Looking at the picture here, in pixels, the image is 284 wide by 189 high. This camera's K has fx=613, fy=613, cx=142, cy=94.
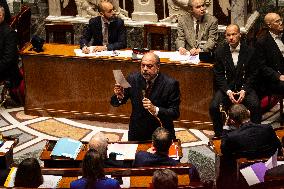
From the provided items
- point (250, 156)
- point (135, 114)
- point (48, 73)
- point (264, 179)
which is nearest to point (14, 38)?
point (48, 73)

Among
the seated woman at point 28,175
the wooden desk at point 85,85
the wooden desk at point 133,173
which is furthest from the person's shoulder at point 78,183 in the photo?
the wooden desk at point 85,85

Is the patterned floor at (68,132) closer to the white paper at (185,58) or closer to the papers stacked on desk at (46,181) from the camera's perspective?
the white paper at (185,58)

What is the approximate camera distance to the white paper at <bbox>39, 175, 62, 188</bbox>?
486 cm

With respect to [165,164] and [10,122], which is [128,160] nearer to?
[165,164]

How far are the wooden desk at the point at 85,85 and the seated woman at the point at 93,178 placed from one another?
10.6 ft

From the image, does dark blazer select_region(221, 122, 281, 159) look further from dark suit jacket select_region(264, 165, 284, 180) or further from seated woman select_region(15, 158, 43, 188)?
seated woman select_region(15, 158, 43, 188)

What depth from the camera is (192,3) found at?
7844mm

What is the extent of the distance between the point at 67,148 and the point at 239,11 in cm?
437

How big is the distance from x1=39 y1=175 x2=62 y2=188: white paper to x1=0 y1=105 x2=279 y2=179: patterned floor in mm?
2187

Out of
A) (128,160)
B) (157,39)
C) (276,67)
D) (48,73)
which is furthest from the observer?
(157,39)

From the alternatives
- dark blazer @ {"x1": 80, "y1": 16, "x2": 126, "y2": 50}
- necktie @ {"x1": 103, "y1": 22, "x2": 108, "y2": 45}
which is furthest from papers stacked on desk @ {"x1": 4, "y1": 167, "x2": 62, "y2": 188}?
necktie @ {"x1": 103, "y1": 22, "x2": 108, "y2": 45}

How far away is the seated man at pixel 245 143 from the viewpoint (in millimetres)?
5367

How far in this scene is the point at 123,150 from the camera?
5723 mm

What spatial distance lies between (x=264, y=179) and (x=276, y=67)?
3.15m
